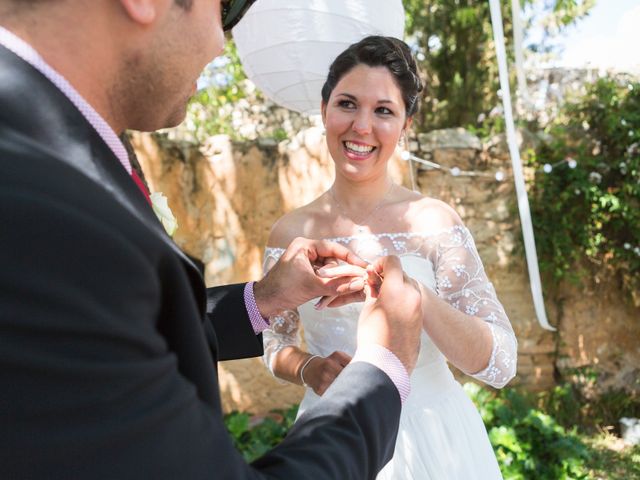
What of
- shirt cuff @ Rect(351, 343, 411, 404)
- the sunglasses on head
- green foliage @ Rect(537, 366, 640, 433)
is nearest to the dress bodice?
shirt cuff @ Rect(351, 343, 411, 404)

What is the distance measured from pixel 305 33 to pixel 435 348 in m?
1.35

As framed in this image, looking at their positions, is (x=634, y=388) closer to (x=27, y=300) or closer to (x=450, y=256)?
(x=450, y=256)

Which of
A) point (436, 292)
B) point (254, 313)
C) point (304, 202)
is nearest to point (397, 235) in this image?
point (436, 292)

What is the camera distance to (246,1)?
1238mm

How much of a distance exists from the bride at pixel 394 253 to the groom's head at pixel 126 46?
118 cm

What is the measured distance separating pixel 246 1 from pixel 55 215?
2.56 ft

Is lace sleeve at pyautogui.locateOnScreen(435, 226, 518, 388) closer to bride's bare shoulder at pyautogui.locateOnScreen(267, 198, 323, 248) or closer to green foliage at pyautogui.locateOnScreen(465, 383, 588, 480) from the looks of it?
bride's bare shoulder at pyautogui.locateOnScreen(267, 198, 323, 248)

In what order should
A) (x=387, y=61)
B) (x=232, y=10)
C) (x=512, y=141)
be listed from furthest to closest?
(x=512, y=141)
(x=387, y=61)
(x=232, y=10)

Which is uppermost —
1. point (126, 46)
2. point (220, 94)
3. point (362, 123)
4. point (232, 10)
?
point (220, 94)

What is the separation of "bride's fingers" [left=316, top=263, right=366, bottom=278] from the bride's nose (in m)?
0.68

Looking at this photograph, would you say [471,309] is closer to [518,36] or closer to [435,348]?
[435,348]

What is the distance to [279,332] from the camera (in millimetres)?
2316

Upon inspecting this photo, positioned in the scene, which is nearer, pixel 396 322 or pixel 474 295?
pixel 396 322

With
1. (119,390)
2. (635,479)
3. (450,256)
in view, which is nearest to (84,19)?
(119,390)
